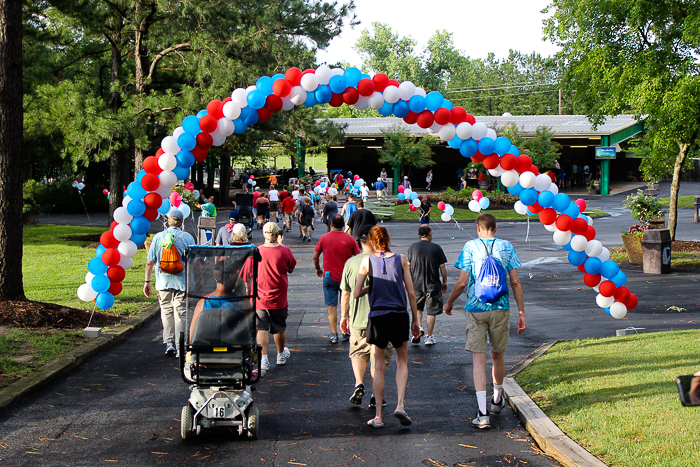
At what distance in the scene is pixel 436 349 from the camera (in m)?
8.80

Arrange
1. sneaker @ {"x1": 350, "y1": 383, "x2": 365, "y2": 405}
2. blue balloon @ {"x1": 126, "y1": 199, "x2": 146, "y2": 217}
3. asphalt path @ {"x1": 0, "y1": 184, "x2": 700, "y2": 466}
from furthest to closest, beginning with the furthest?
blue balloon @ {"x1": 126, "y1": 199, "x2": 146, "y2": 217}
sneaker @ {"x1": 350, "y1": 383, "x2": 365, "y2": 405}
asphalt path @ {"x1": 0, "y1": 184, "x2": 700, "y2": 466}

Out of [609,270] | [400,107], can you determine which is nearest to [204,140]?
[400,107]

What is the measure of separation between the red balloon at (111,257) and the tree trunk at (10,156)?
1654mm

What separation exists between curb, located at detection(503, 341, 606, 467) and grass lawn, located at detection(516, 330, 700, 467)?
0.09m

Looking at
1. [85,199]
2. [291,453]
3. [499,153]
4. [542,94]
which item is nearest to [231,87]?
[499,153]

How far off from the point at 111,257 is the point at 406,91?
16.6 feet


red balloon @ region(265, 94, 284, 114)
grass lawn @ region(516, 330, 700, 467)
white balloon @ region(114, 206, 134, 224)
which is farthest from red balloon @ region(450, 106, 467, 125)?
white balloon @ region(114, 206, 134, 224)

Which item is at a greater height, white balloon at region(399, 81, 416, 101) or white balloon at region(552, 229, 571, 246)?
white balloon at region(399, 81, 416, 101)

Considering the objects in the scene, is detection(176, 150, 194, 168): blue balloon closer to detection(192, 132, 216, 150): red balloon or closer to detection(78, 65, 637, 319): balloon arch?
detection(78, 65, 637, 319): balloon arch

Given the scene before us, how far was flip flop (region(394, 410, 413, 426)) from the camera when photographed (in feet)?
18.8

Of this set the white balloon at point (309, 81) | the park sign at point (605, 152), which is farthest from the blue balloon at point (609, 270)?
the park sign at point (605, 152)

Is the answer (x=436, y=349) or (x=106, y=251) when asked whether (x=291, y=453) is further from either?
(x=106, y=251)

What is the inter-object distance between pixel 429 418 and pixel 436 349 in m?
2.75

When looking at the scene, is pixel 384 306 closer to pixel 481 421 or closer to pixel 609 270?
pixel 481 421
